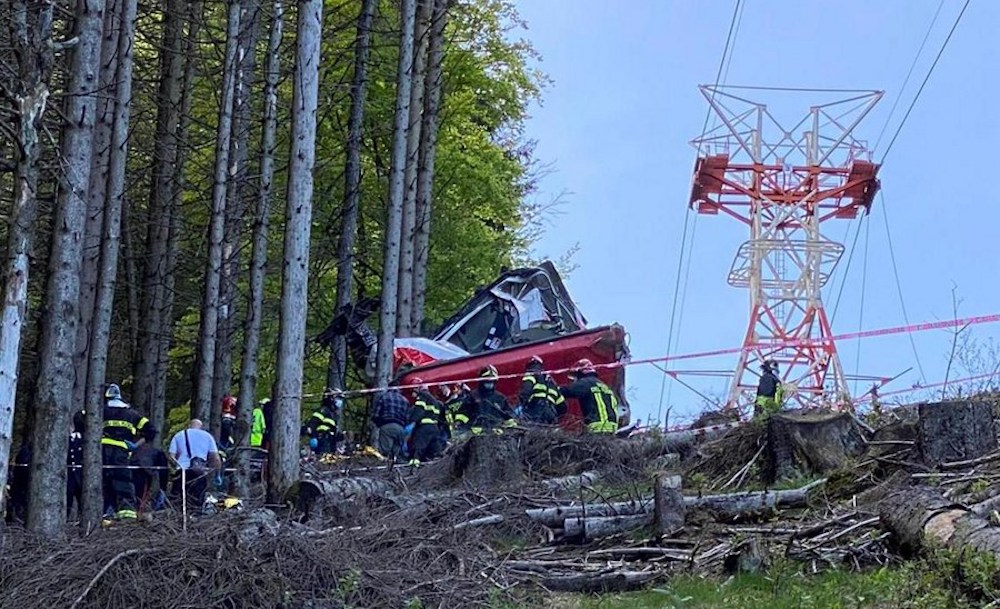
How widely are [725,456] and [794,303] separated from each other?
14.4 metres

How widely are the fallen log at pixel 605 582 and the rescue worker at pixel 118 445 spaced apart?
7.33 metres

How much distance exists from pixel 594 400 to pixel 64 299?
699 centimetres

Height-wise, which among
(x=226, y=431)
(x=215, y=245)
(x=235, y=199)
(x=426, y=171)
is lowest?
(x=226, y=431)

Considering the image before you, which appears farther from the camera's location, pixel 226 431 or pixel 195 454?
pixel 226 431

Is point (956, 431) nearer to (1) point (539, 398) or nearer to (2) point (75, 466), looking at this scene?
(1) point (539, 398)

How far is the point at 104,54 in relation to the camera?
16.8m

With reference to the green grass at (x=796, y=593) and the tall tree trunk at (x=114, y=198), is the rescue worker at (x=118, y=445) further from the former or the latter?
the green grass at (x=796, y=593)

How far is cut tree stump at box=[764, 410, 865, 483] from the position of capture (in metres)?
11.2

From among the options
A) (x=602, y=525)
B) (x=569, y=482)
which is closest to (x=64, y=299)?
(x=569, y=482)

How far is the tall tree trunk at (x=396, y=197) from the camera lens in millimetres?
20531

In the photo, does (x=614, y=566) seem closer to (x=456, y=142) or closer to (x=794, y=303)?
(x=794, y=303)

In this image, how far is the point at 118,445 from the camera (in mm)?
14938

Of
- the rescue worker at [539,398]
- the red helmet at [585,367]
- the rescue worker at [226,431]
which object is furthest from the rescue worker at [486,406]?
the rescue worker at [226,431]

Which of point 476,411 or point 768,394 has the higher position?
point 768,394
